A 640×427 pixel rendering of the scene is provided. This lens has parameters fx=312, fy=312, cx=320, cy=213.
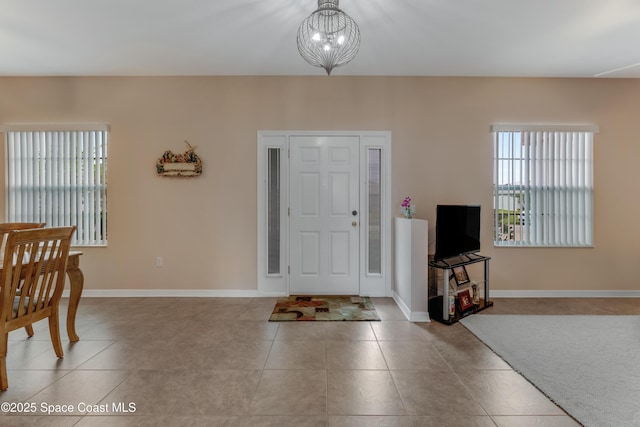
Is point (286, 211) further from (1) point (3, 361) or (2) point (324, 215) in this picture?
(1) point (3, 361)

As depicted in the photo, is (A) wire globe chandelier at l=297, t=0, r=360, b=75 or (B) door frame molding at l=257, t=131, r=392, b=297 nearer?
(A) wire globe chandelier at l=297, t=0, r=360, b=75

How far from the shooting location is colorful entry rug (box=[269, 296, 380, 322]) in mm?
3275

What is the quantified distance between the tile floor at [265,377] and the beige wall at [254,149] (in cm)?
107

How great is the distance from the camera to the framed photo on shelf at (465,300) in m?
3.33

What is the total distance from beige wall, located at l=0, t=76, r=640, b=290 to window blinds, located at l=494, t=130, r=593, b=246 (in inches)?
6.3

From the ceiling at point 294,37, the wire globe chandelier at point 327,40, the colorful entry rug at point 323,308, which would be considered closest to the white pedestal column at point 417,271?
the colorful entry rug at point 323,308

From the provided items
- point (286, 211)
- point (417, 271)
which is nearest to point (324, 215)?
point (286, 211)

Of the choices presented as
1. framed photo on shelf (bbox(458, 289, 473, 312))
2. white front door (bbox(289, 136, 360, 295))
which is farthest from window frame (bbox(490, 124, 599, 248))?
white front door (bbox(289, 136, 360, 295))

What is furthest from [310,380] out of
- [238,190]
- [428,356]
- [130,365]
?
[238,190]

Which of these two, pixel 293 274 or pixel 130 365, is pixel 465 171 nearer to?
pixel 293 274

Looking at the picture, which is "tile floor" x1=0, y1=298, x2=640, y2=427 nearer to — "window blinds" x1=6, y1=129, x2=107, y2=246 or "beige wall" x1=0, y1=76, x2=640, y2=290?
"beige wall" x1=0, y1=76, x2=640, y2=290

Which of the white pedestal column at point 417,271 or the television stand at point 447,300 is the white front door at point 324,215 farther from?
the television stand at point 447,300

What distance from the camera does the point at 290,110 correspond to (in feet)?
13.2

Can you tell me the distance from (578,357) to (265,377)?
2.40 m
